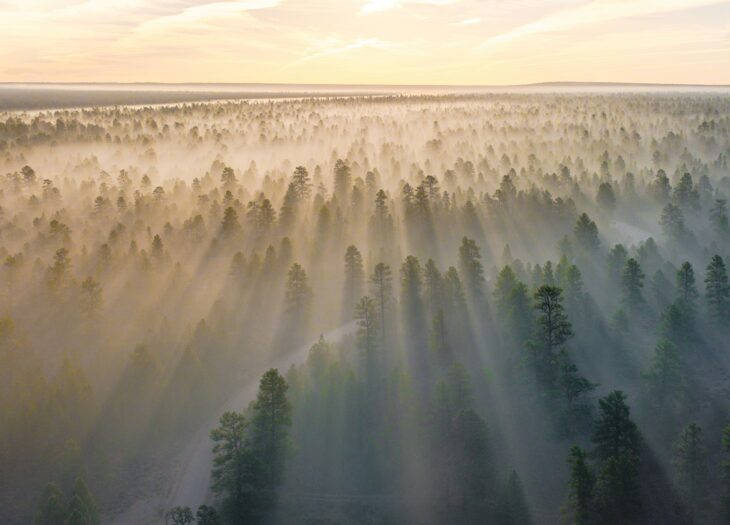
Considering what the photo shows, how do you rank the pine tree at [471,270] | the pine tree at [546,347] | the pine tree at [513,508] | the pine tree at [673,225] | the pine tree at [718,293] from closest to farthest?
the pine tree at [513,508]
the pine tree at [546,347]
the pine tree at [718,293]
the pine tree at [471,270]
the pine tree at [673,225]

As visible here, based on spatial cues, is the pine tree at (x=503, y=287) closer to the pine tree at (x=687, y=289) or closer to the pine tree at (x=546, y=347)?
the pine tree at (x=546, y=347)

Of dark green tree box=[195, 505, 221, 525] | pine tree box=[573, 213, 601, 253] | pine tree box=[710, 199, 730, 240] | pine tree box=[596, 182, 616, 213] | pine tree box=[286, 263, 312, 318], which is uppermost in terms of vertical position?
pine tree box=[596, 182, 616, 213]

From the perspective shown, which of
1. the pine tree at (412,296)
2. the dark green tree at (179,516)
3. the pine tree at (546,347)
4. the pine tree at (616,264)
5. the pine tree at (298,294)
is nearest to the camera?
the dark green tree at (179,516)

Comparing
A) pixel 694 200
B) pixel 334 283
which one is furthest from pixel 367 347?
pixel 694 200

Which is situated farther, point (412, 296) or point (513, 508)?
point (412, 296)

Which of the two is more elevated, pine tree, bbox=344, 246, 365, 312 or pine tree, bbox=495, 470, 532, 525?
pine tree, bbox=344, 246, 365, 312

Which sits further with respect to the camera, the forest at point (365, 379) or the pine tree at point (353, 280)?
the pine tree at point (353, 280)

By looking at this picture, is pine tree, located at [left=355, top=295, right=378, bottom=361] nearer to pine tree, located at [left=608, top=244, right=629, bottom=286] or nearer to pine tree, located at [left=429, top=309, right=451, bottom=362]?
pine tree, located at [left=429, top=309, right=451, bottom=362]

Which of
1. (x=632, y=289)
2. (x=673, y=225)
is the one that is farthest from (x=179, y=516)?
(x=673, y=225)

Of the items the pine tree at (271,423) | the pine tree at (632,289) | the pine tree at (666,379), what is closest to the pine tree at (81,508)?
the pine tree at (271,423)

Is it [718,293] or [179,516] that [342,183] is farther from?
[179,516]

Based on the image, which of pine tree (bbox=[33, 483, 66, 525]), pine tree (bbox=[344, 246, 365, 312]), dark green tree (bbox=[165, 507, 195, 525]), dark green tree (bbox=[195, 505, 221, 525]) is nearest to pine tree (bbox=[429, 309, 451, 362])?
pine tree (bbox=[344, 246, 365, 312])

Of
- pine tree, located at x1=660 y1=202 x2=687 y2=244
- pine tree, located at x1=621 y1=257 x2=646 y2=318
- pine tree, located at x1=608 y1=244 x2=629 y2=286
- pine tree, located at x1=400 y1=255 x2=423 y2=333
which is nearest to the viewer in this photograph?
pine tree, located at x1=400 y1=255 x2=423 y2=333
